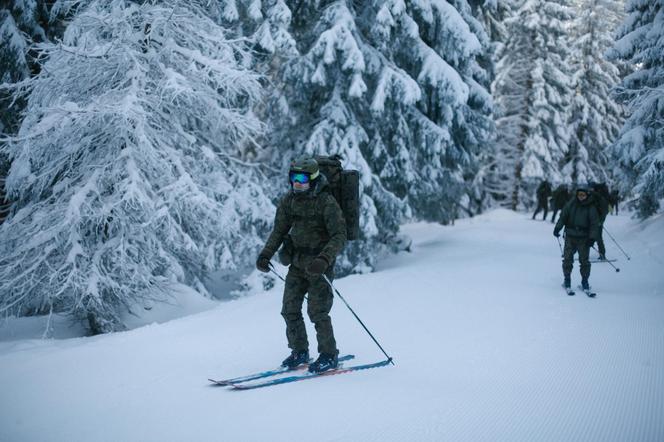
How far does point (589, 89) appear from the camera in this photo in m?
29.8

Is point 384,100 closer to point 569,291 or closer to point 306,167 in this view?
point 569,291

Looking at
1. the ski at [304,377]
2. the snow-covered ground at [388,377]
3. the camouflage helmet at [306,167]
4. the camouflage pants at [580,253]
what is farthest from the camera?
the camouflage pants at [580,253]

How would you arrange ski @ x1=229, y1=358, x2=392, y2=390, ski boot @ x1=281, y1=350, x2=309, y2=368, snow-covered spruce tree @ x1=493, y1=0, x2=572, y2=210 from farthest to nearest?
snow-covered spruce tree @ x1=493, y1=0, x2=572, y2=210 < ski boot @ x1=281, y1=350, x2=309, y2=368 < ski @ x1=229, y1=358, x2=392, y2=390

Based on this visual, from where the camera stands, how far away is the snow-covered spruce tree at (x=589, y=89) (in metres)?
29.0

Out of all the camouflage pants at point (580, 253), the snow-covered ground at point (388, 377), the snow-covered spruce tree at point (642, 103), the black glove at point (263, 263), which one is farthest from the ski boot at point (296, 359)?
the snow-covered spruce tree at point (642, 103)

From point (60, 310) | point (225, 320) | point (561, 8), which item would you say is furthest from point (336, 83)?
point (561, 8)

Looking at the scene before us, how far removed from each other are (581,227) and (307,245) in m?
6.64

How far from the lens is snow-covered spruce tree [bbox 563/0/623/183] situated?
29.0 meters

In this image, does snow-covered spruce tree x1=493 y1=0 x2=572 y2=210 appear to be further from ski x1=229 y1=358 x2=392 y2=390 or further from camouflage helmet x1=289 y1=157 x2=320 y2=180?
camouflage helmet x1=289 y1=157 x2=320 y2=180

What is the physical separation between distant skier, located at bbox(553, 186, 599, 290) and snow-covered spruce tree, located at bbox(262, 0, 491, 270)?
3857 mm

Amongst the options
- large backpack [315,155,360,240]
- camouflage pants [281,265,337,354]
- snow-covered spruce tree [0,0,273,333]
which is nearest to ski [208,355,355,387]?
camouflage pants [281,265,337,354]

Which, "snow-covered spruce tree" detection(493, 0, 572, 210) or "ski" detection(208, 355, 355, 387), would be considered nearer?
"ski" detection(208, 355, 355, 387)

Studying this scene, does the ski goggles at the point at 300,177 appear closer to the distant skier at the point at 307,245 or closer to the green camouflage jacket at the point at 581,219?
the distant skier at the point at 307,245

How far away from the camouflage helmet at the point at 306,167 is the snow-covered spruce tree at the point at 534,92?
2527cm
